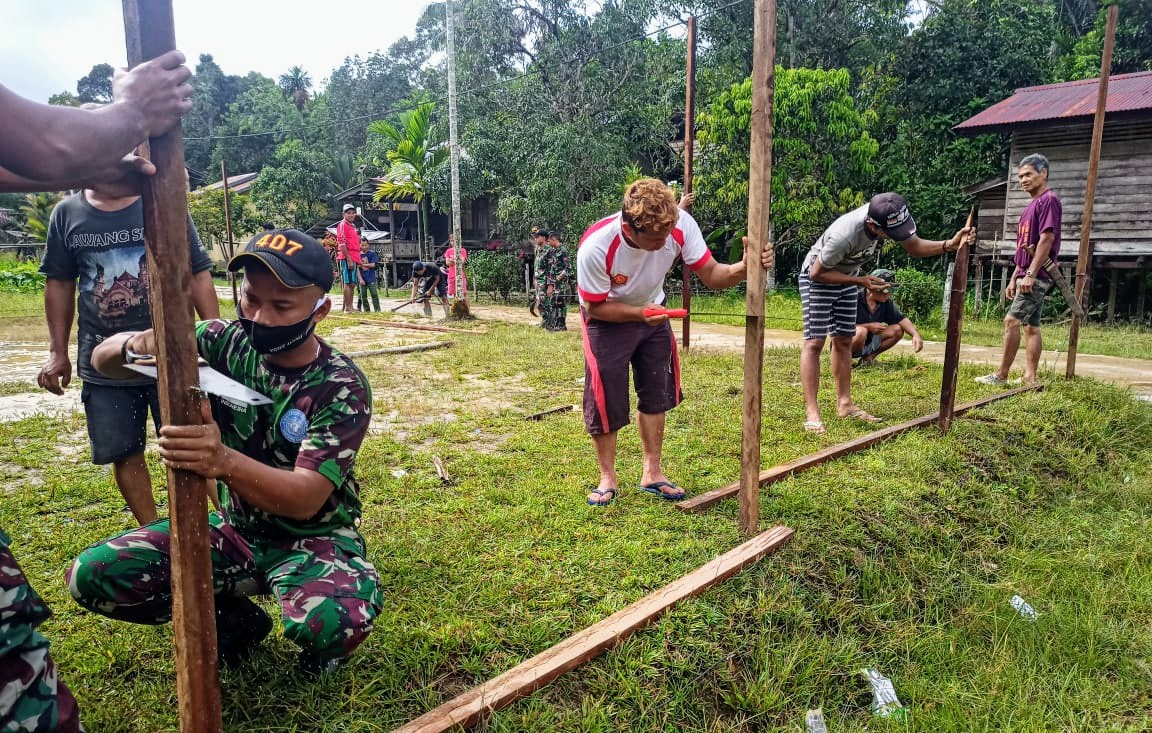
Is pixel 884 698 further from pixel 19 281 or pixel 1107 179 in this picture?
pixel 19 281

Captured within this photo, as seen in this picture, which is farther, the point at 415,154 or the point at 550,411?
the point at 415,154

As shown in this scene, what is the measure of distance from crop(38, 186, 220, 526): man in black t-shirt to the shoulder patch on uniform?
100cm

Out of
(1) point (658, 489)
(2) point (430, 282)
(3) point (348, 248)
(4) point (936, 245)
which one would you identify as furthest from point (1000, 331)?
(3) point (348, 248)

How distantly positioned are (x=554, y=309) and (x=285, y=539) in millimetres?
9249

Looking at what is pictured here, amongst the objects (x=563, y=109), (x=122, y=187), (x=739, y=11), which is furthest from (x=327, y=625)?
(x=739, y=11)

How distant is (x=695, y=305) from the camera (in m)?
17.0

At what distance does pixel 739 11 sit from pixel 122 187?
1962cm

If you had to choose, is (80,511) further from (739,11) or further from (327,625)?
(739,11)

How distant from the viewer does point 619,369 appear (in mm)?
3758

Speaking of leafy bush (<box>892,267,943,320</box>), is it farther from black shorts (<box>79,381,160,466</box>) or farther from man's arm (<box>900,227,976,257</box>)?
black shorts (<box>79,381,160,466</box>)

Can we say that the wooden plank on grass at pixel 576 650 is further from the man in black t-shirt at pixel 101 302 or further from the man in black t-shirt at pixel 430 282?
the man in black t-shirt at pixel 430 282

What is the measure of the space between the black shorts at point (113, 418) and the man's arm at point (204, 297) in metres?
0.39

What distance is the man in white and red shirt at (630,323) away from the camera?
3.54 meters

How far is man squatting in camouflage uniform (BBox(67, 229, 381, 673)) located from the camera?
80.0 inches
